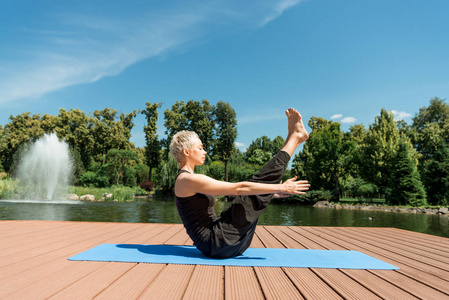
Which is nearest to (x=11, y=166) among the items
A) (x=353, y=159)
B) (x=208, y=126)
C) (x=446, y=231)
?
(x=208, y=126)

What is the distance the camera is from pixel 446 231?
11297 mm

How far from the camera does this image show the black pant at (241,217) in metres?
2.35

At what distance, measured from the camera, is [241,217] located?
2.35 metres

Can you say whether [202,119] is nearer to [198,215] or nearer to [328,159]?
[328,159]

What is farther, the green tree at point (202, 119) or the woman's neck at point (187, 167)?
the green tree at point (202, 119)

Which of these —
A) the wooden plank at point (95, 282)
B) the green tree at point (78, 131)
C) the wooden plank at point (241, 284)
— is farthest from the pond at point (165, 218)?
the green tree at point (78, 131)

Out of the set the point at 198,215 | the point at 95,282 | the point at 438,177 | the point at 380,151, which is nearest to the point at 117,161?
the point at 380,151

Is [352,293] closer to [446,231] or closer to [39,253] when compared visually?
[39,253]

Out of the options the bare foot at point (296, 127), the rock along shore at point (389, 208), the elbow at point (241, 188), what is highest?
the bare foot at point (296, 127)

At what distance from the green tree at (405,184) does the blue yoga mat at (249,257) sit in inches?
863

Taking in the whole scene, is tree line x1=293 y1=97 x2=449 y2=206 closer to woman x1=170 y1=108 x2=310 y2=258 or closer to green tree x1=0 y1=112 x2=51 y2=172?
woman x1=170 y1=108 x2=310 y2=258

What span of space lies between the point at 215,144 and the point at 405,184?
20.3m

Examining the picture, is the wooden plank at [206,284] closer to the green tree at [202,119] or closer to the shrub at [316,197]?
the shrub at [316,197]

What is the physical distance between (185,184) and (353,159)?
29.6 metres
